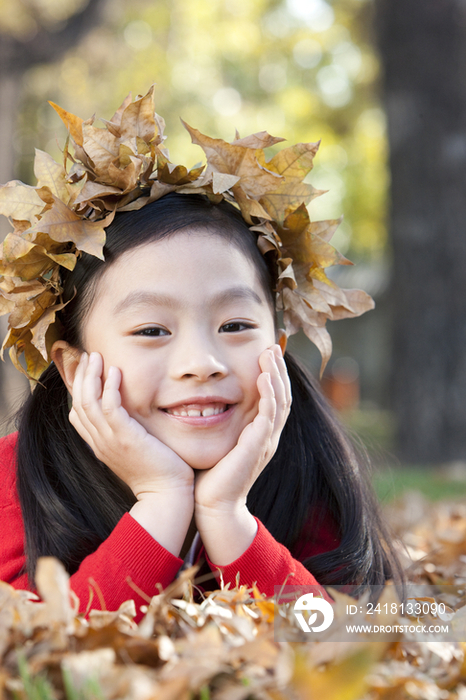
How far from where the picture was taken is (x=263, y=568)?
2.15 metres

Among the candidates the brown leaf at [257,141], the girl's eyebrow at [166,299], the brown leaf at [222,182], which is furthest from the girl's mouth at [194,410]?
the brown leaf at [257,141]

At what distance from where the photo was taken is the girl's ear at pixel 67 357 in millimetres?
2531

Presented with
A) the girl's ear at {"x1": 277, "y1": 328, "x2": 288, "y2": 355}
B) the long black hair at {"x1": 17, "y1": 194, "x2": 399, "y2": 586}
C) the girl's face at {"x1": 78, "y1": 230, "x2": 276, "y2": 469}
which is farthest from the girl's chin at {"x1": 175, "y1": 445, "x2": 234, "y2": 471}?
the girl's ear at {"x1": 277, "y1": 328, "x2": 288, "y2": 355}

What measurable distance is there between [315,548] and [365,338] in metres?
25.6

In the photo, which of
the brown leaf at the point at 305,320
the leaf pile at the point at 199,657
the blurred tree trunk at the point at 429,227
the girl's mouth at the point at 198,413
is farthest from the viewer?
the blurred tree trunk at the point at 429,227

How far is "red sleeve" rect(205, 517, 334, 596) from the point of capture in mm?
2146

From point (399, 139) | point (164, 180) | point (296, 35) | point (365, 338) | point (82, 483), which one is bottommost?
point (365, 338)

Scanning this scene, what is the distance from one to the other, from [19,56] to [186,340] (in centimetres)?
802

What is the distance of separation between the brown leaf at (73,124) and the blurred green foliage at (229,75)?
13.3 metres

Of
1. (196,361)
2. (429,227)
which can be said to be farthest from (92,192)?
(429,227)

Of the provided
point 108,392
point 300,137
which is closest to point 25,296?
point 108,392

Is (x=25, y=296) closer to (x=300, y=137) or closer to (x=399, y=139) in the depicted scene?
(x=399, y=139)

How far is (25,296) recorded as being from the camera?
2.44 m

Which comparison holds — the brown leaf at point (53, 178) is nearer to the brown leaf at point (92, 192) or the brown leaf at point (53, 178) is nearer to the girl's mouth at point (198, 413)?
the brown leaf at point (92, 192)
